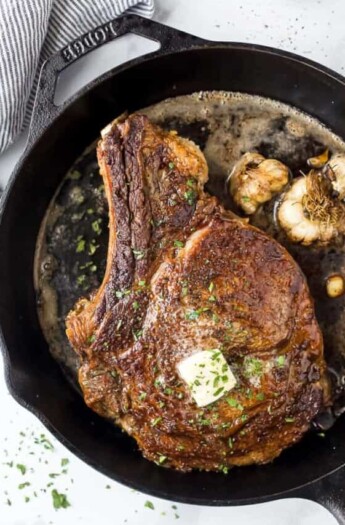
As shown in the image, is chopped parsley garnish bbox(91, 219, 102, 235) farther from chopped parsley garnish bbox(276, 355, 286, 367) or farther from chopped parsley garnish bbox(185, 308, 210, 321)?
chopped parsley garnish bbox(276, 355, 286, 367)

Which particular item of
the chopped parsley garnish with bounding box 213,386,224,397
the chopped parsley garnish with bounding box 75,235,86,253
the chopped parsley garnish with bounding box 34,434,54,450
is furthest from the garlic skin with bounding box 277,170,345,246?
the chopped parsley garnish with bounding box 34,434,54,450

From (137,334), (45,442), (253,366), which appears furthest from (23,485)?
(253,366)

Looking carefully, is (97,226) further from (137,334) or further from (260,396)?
(260,396)

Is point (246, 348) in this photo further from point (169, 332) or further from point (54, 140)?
point (54, 140)

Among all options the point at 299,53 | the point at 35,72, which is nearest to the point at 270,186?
the point at 299,53

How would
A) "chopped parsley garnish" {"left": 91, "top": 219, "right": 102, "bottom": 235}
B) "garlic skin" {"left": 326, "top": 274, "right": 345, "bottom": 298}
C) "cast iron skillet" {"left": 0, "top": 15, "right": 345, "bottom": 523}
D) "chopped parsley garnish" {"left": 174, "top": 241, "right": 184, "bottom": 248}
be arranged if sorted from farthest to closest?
"chopped parsley garnish" {"left": 91, "top": 219, "right": 102, "bottom": 235} → "garlic skin" {"left": 326, "top": 274, "right": 345, "bottom": 298} → "cast iron skillet" {"left": 0, "top": 15, "right": 345, "bottom": 523} → "chopped parsley garnish" {"left": 174, "top": 241, "right": 184, "bottom": 248}
